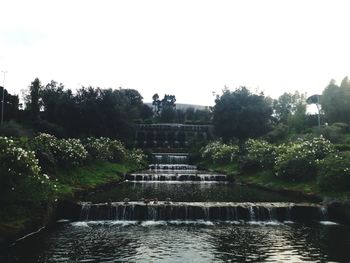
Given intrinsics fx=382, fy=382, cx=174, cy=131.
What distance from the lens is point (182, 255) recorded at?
12.8 metres

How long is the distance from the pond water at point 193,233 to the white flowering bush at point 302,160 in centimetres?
346

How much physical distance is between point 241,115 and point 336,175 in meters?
34.7

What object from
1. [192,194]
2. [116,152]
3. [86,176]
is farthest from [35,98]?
[192,194]

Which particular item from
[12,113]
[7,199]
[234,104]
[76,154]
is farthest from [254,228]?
[12,113]

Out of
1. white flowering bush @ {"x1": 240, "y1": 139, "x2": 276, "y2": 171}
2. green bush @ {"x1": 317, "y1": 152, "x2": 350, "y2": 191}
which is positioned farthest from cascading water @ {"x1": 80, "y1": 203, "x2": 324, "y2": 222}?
white flowering bush @ {"x1": 240, "y1": 139, "x2": 276, "y2": 171}

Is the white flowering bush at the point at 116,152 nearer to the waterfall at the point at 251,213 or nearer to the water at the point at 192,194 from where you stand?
the water at the point at 192,194

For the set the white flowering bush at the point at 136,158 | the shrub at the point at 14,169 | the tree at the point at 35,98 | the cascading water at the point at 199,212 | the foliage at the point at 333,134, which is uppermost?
the tree at the point at 35,98

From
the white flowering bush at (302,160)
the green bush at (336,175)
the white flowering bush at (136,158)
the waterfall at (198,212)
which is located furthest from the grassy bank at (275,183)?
the white flowering bush at (136,158)

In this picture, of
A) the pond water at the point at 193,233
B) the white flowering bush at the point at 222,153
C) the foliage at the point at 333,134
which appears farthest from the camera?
the white flowering bush at the point at 222,153

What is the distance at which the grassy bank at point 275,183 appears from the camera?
2134 centimetres

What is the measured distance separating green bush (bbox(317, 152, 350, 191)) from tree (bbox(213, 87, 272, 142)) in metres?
32.9

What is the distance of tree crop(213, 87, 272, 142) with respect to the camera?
5541cm

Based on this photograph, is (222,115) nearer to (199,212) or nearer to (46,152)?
(46,152)

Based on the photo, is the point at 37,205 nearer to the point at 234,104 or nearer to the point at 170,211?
the point at 170,211
